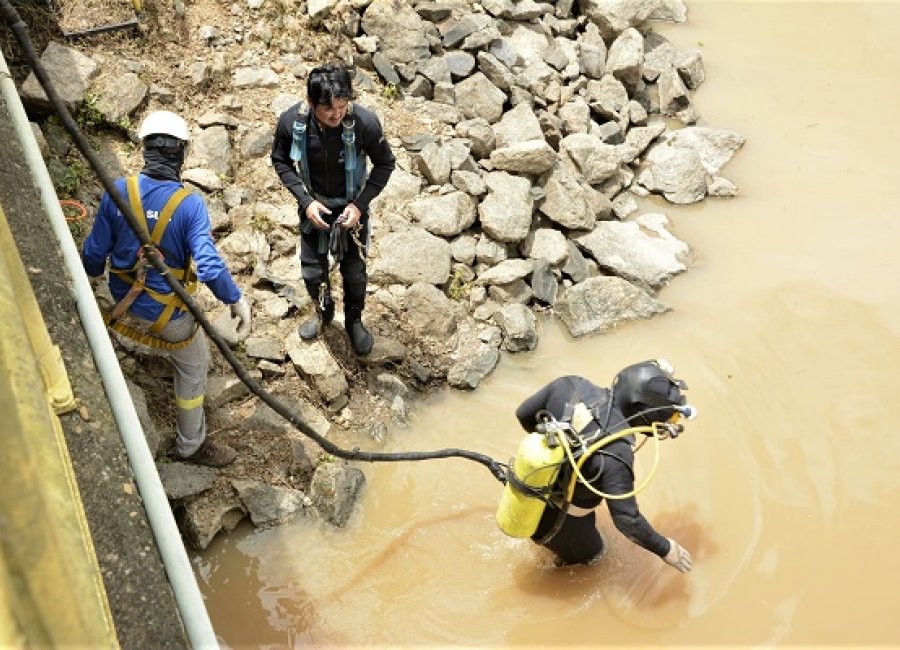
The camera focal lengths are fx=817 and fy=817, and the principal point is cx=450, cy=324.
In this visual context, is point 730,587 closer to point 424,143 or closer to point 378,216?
point 378,216

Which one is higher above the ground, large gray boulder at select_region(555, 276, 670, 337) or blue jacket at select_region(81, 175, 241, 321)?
blue jacket at select_region(81, 175, 241, 321)

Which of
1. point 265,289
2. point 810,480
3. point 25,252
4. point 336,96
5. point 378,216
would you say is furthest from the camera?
point 378,216

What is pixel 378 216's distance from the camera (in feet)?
21.9

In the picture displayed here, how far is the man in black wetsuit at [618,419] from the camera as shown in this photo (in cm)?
389

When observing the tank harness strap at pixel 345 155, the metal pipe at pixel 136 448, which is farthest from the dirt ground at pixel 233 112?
the metal pipe at pixel 136 448

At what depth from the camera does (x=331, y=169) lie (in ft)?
16.3

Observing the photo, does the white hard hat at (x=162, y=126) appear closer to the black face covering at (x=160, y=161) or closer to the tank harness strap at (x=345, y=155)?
the black face covering at (x=160, y=161)

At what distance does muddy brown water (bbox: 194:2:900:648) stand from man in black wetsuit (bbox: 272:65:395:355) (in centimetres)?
132

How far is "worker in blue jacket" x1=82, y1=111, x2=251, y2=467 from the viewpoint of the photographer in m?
3.99

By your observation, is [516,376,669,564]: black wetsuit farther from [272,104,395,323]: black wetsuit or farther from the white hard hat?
the white hard hat

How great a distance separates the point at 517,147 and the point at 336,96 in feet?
9.65

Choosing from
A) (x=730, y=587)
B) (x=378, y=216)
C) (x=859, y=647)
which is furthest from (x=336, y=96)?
(x=859, y=647)

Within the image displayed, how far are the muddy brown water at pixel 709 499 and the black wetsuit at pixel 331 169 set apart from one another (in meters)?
1.31

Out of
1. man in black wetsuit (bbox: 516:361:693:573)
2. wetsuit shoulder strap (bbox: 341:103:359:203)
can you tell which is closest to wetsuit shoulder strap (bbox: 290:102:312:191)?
wetsuit shoulder strap (bbox: 341:103:359:203)
